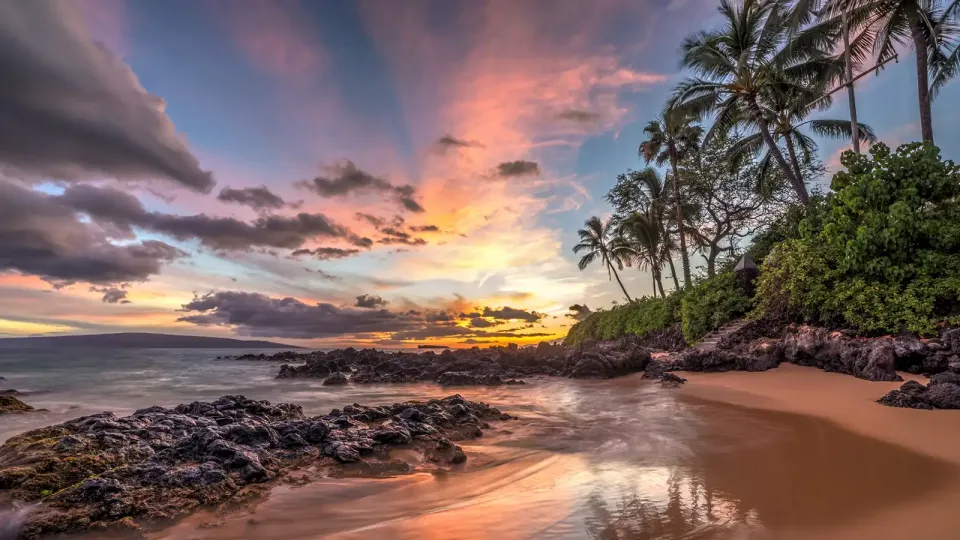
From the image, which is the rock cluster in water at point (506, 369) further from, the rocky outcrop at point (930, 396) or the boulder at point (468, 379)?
the rocky outcrop at point (930, 396)

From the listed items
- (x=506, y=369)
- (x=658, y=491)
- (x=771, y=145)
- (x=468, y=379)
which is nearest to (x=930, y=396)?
(x=658, y=491)

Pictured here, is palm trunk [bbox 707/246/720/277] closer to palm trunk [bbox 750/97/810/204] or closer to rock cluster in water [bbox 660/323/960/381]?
palm trunk [bbox 750/97/810/204]

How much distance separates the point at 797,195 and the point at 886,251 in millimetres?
13907

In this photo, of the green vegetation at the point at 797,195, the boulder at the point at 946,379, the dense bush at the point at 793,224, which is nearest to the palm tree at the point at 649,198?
the green vegetation at the point at 797,195

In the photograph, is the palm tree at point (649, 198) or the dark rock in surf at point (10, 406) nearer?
the dark rock in surf at point (10, 406)

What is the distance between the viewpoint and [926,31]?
1477 centimetres

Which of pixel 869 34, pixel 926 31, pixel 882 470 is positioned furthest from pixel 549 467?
pixel 869 34

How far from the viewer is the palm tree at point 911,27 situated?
13641 mm

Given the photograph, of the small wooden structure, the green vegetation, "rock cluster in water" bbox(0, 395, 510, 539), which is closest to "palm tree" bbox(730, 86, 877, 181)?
the green vegetation

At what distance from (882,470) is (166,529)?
18.5ft

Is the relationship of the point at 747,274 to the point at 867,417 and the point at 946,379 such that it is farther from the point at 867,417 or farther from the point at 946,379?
the point at 867,417

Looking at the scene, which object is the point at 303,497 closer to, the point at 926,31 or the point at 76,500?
the point at 76,500

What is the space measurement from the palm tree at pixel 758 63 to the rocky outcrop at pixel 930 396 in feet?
41.2

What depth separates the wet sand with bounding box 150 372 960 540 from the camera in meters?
2.73
